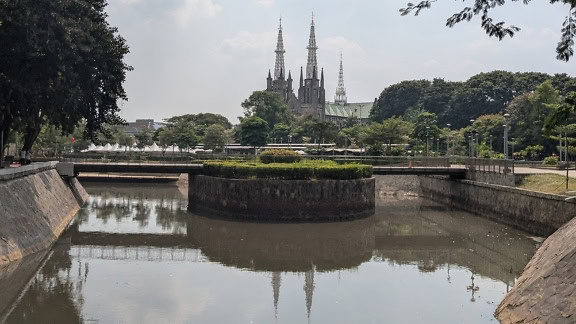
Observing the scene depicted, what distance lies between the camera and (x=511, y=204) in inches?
1372

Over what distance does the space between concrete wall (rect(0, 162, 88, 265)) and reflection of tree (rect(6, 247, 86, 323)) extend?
1641 mm

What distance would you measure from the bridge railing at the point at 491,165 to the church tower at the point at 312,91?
11806cm

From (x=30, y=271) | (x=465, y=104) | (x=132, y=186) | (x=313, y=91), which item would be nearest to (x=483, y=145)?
(x=465, y=104)

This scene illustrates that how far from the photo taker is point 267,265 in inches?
920

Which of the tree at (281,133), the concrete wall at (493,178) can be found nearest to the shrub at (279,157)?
the concrete wall at (493,178)

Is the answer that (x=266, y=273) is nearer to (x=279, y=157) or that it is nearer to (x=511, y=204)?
(x=511, y=204)

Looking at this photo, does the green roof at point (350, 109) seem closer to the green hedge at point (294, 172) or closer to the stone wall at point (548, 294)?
the green hedge at point (294, 172)

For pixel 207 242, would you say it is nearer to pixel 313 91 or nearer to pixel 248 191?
pixel 248 191

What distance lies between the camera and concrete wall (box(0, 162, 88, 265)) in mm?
22000

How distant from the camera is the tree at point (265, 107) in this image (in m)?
127

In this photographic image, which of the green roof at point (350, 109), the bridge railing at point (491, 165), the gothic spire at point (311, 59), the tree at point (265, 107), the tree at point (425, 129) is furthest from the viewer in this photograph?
the green roof at point (350, 109)

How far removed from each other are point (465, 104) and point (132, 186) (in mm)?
68652

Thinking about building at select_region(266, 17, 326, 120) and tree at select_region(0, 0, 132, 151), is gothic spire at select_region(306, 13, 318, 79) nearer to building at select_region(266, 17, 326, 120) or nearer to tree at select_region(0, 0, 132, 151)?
building at select_region(266, 17, 326, 120)

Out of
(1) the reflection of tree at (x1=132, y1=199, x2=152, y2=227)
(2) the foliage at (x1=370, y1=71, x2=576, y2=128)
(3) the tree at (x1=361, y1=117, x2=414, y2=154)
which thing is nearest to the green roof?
(2) the foliage at (x1=370, y1=71, x2=576, y2=128)
